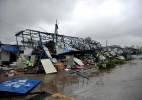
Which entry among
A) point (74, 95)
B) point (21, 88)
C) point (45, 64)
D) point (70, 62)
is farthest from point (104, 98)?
point (70, 62)

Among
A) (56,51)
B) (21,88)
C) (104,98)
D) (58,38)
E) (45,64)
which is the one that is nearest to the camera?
(104,98)

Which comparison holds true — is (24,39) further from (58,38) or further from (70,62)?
(70,62)

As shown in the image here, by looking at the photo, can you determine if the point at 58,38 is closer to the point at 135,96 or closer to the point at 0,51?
the point at 0,51

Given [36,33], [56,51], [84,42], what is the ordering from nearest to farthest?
[36,33] → [56,51] → [84,42]

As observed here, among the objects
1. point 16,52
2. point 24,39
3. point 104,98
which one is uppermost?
point 24,39

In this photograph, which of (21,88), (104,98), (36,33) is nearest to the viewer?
(104,98)

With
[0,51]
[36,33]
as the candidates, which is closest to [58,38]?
[36,33]

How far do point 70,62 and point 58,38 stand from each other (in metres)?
5.50

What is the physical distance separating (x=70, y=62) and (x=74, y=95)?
38.5 feet

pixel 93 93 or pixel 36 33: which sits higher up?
pixel 36 33

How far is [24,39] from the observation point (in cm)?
1916

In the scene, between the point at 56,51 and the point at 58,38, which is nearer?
the point at 56,51

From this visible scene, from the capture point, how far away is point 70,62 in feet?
60.4

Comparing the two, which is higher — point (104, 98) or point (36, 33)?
point (36, 33)
